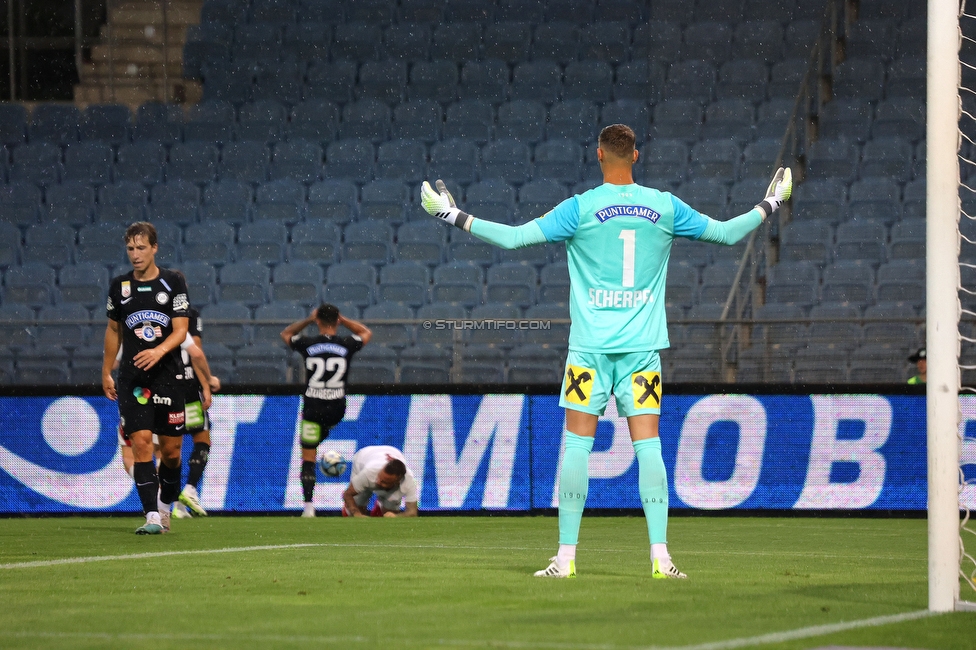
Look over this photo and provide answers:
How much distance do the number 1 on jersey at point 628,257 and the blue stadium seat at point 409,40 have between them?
15620 mm

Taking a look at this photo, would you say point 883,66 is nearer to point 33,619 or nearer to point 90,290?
point 90,290

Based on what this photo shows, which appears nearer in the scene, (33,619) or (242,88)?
(33,619)

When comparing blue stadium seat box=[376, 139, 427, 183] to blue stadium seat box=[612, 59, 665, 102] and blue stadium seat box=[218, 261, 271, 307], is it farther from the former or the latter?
blue stadium seat box=[612, 59, 665, 102]

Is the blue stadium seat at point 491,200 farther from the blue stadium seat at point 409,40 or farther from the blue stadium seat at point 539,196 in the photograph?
the blue stadium seat at point 409,40

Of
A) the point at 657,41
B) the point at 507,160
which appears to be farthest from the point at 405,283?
the point at 657,41

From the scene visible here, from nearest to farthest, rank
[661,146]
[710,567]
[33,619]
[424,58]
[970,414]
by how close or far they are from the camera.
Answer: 1. [33,619]
2. [710,567]
3. [970,414]
4. [661,146]
5. [424,58]

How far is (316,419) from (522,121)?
27.0 ft

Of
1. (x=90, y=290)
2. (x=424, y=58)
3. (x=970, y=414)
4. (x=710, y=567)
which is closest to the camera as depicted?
(x=710, y=567)

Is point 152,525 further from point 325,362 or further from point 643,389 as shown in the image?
point 643,389

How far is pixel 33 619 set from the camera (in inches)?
188

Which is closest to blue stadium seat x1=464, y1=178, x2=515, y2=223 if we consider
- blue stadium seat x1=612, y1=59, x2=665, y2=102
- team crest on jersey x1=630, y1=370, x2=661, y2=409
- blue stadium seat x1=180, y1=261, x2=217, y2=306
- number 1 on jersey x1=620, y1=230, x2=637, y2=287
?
blue stadium seat x1=612, y1=59, x2=665, y2=102

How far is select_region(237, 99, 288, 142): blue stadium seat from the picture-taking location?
2061 centimetres

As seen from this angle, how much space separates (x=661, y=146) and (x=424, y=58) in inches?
168

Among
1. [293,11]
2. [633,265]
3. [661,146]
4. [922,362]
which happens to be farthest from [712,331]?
[293,11]
